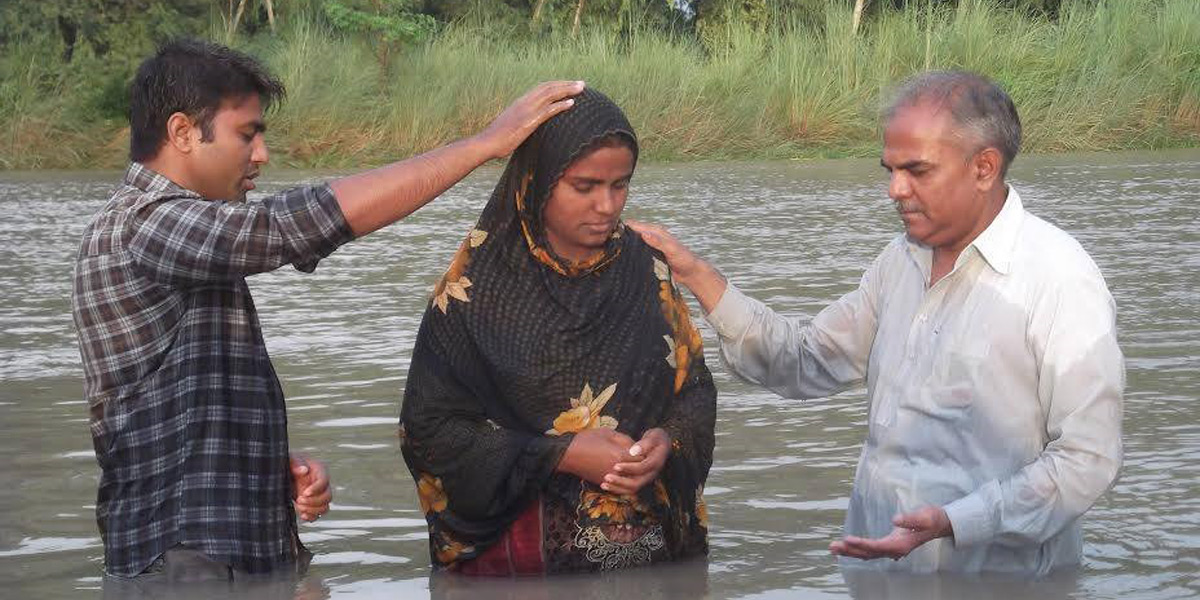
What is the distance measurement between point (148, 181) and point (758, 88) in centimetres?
2047

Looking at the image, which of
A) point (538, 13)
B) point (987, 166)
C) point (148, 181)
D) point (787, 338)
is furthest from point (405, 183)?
point (538, 13)

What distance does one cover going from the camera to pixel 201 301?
12.6ft

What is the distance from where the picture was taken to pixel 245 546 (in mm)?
3898

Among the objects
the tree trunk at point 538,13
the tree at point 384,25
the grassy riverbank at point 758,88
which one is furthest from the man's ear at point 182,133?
the tree trunk at point 538,13

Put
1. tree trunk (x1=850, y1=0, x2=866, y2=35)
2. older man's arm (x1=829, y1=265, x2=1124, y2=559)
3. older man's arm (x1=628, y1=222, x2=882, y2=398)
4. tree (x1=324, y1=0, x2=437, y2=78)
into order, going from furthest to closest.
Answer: tree (x1=324, y1=0, x2=437, y2=78) → tree trunk (x1=850, y1=0, x2=866, y2=35) → older man's arm (x1=628, y1=222, x2=882, y2=398) → older man's arm (x1=829, y1=265, x2=1124, y2=559)

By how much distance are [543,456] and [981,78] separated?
130 centimetres

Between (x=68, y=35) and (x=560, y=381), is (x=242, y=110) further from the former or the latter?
(x=68, y=35)

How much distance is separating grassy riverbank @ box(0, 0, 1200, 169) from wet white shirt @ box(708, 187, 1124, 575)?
18.6m

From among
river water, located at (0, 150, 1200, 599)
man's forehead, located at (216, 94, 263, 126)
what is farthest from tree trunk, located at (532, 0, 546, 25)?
man's forehead, located at (216, 94, 263, 126)

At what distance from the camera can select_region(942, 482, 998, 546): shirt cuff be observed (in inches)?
143

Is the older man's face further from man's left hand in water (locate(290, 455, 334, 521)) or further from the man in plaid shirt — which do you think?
man's left hand in water (locate(290, 455, 334, 521))

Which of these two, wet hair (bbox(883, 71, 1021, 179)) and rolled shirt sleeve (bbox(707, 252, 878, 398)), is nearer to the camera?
wet hair (bbox(883, 71, 1021, 179))

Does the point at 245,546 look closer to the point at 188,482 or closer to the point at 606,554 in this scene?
the point at 188,482

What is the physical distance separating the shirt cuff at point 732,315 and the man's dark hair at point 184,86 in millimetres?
1228
